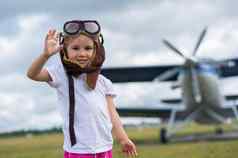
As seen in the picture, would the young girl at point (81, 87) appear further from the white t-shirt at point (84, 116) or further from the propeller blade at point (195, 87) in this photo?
the propeller blade at point (195, 87)

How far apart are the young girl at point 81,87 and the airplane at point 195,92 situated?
21.6 m

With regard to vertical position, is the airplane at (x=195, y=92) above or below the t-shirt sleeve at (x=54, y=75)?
below

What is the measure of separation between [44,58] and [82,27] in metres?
0.26

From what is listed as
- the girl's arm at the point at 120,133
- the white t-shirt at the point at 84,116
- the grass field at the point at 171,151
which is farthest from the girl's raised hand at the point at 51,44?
the grass field at the point at 171,151

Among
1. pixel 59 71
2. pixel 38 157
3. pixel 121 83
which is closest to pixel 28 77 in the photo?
pixel 59 71

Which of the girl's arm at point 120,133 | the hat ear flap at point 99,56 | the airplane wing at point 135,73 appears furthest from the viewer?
the airplane wing at point 135,73

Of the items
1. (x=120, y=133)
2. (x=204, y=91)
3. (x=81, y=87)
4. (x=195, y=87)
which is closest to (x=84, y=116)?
(x=81, y=87)

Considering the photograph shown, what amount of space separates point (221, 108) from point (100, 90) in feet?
77.2

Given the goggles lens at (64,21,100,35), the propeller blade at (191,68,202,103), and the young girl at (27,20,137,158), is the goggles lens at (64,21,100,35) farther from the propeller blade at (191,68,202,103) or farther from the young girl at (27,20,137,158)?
the propeller blade at (191,68,202,103)

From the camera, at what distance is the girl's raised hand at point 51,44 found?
3.13m

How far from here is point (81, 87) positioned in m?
3.41

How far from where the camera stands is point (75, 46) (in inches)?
130

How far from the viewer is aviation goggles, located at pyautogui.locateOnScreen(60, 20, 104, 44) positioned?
129 inches

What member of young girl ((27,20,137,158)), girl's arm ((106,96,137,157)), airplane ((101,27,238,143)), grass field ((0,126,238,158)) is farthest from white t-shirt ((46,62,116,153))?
airplane ((101,27,238,143))
